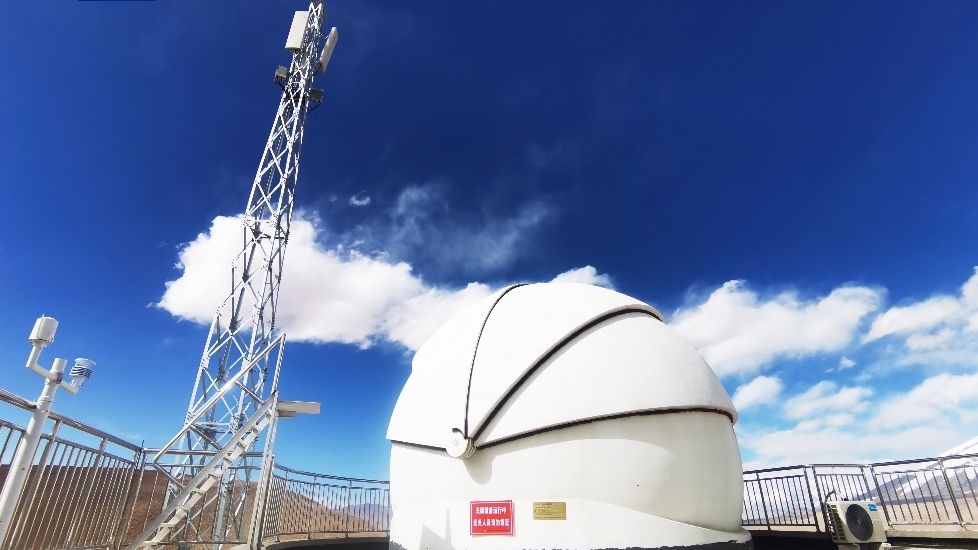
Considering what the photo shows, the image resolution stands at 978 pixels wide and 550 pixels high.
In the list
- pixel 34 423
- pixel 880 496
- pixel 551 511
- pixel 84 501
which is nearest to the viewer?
pixel 34 423

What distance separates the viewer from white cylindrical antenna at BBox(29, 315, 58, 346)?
394cm

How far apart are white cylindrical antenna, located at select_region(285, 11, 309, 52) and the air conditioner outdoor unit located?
20.9 meters

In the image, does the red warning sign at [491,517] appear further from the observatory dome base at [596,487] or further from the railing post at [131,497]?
the railing post at [131,497]

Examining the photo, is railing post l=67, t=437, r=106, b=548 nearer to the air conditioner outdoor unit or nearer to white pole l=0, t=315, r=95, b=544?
white pole l=0, t=315, r=95, b=544

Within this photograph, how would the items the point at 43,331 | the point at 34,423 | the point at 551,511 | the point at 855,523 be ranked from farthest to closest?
the point at 855,523 → the point at 551,511 → the point at 34,423 → the point at 43,331

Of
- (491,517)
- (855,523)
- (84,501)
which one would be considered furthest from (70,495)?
(855,523)

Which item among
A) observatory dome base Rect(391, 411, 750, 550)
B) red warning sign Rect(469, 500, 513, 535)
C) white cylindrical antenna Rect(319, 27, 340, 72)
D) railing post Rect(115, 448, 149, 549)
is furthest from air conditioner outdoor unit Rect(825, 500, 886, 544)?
white cylindrical antenna Rect(319, 27, 340, 72)

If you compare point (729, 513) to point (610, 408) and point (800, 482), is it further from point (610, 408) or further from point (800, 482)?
point (800, 482)

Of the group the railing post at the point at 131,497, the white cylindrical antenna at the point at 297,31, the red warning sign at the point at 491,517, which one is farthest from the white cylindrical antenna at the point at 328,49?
the red warning sign at the point at 491,517

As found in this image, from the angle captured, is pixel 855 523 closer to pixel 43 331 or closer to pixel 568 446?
pixel 568 446

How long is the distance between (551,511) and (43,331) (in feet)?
15.9

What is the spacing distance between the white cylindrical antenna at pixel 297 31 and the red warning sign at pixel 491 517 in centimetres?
1871

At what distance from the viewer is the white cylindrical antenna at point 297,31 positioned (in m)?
18.3

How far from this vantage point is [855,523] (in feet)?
25.8
